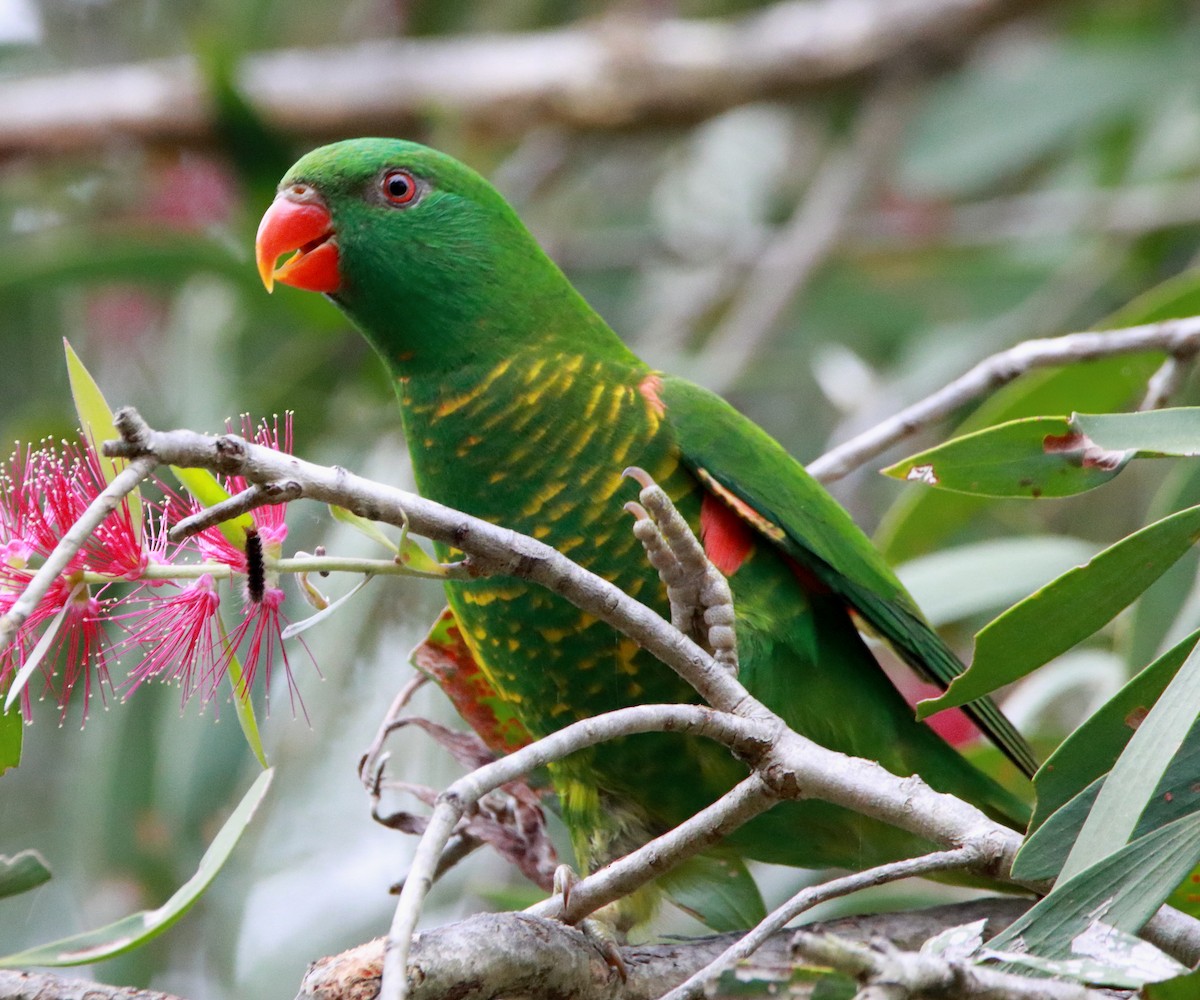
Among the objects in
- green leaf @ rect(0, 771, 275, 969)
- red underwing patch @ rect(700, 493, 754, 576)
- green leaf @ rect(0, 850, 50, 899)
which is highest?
red underwing patch @ rect(700, 493, 754, 576)

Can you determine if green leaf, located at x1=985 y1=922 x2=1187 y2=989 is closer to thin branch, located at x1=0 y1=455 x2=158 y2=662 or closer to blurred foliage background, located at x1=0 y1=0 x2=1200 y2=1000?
thin branch, located at x1=0 y1=455 x2=158 y2=662

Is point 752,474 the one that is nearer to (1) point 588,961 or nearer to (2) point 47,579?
(1) point 588,961

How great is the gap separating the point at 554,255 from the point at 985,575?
2462 mm

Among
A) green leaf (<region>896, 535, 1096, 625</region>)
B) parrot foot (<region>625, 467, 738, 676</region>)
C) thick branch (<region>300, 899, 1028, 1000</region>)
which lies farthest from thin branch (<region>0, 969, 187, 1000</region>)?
green leaf (<region>896, 535, 1096, 625</region>)

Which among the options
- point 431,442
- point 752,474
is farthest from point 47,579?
point 752,474

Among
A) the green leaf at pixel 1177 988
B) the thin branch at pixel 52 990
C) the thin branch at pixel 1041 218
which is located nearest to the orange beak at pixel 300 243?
the thin branch at pixel 52 990

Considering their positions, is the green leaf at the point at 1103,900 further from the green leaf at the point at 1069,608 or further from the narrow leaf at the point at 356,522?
the narrow leaf at the point at 356,522

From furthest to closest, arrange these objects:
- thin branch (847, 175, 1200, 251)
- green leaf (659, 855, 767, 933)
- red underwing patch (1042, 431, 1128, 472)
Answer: thin branch (847, 175, 1200, 251)
green leaf (659, 855, 767, 933)
red underwing patch (1042, 431, 1128, 472)

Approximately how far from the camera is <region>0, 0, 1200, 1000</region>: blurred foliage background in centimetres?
356

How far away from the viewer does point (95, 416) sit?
138 cm

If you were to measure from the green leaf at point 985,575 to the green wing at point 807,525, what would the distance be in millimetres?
581

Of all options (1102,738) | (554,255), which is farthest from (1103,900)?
(554,255)

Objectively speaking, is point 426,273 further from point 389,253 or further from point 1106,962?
A: point 1106,962

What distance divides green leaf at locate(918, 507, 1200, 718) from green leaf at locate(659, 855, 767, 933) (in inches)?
28.5
